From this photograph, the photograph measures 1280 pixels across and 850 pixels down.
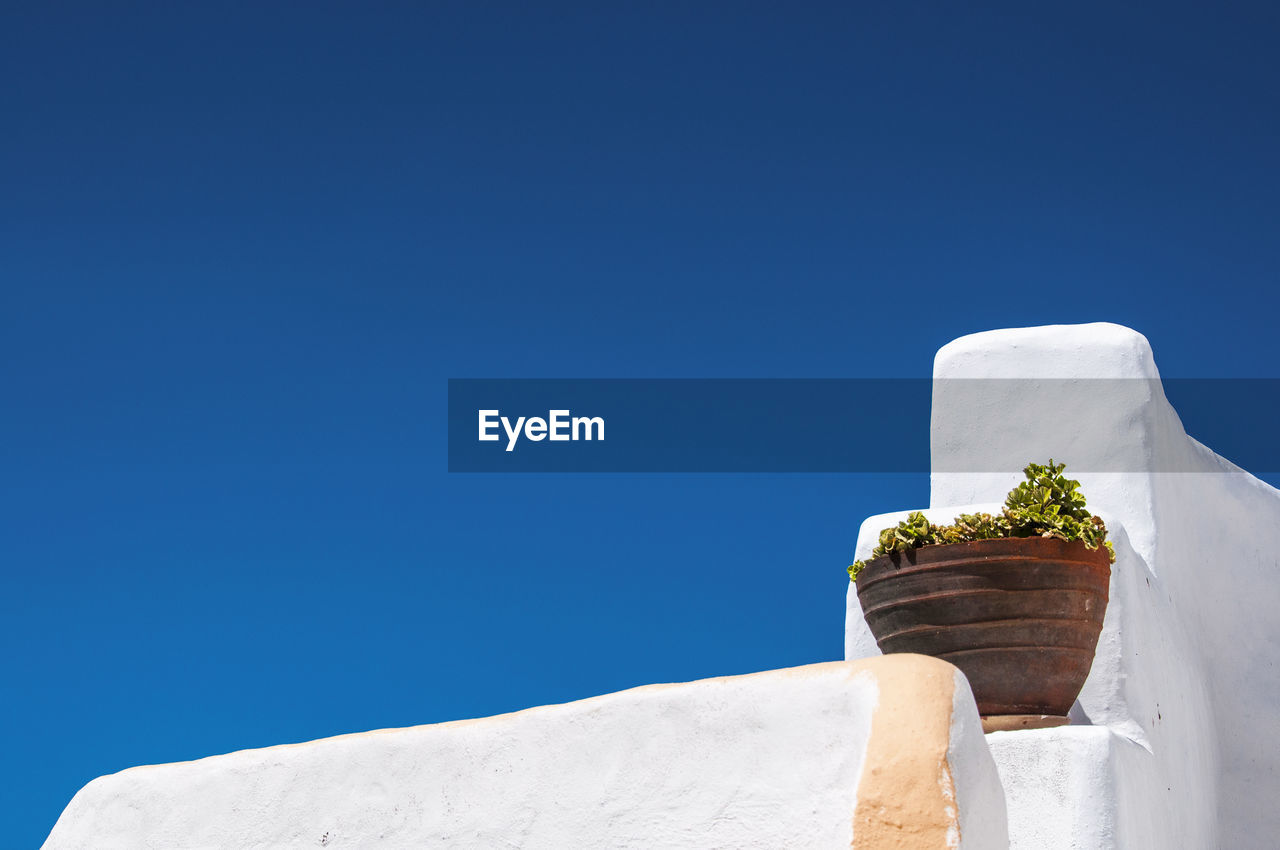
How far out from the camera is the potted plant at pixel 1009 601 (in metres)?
3.33

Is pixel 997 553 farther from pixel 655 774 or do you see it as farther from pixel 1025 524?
pixel 655 774

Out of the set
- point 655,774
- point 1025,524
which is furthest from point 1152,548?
point 655,774

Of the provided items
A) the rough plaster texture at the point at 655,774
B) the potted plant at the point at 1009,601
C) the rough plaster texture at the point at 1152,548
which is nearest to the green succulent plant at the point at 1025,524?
the potted plant at the point at 1009,601

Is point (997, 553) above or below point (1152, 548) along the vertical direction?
above

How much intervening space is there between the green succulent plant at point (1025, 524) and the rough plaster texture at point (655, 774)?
0.99 meters

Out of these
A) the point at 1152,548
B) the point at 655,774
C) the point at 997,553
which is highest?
the point at 997,553

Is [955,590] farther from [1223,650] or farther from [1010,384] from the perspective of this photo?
[1223,650]

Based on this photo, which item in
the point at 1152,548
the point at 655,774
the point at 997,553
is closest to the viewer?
Result: the point at 655,774

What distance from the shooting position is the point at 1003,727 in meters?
3.34

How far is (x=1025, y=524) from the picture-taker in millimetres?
3379

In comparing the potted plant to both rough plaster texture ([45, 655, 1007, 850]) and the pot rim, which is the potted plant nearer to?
the pot rim

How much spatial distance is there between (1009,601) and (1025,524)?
21 cm

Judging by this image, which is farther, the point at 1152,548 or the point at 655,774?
the point at 1152,548

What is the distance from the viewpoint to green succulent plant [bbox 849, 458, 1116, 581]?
338 cm
